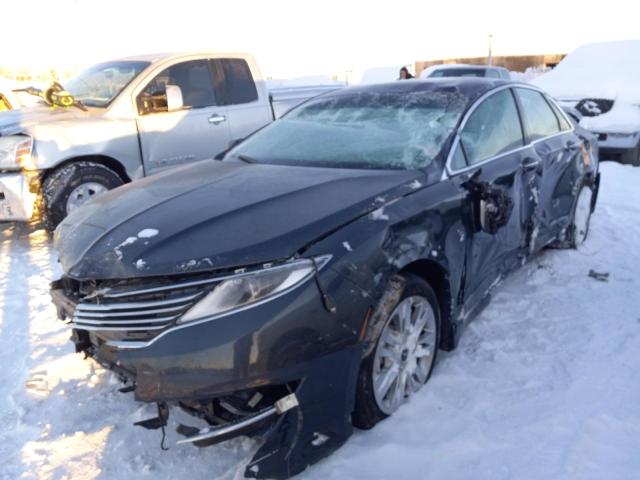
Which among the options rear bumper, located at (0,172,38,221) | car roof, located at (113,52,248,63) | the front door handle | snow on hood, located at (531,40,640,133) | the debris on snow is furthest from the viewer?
snow on hood, located at (531,40,640,133)

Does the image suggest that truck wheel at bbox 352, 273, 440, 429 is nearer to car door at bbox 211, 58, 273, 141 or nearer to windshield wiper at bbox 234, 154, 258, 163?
windshield wiper at bbox 234, 154, 258, 163

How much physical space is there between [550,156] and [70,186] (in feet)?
14.6

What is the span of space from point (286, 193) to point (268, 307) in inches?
29.0

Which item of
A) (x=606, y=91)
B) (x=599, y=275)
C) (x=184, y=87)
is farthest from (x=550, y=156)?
(x=606, y=91)

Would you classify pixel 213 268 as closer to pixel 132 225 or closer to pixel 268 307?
pixel 268 307

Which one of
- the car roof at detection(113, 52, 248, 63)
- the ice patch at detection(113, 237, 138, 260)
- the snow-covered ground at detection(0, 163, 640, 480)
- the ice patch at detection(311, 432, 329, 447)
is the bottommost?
the snow-covered ground at detection(0, 163, 640, 480)

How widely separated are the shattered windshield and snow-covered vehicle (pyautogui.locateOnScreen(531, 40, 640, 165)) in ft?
20.6

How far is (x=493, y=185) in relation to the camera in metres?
3.29

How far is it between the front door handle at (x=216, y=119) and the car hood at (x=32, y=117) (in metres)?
1.35

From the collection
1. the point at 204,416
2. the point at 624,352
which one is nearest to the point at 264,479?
the point at 204,416

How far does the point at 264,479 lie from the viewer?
2.19 meters

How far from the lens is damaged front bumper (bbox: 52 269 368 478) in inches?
81.5

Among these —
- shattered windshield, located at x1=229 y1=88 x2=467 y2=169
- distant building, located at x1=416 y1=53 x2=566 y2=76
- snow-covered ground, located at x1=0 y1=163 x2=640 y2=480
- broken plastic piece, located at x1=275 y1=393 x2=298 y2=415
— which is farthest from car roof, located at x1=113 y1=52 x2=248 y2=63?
distant building, located at x1=416 y1=53 x2=566 y2=76

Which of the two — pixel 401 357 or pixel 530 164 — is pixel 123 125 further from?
pixel 401 357
